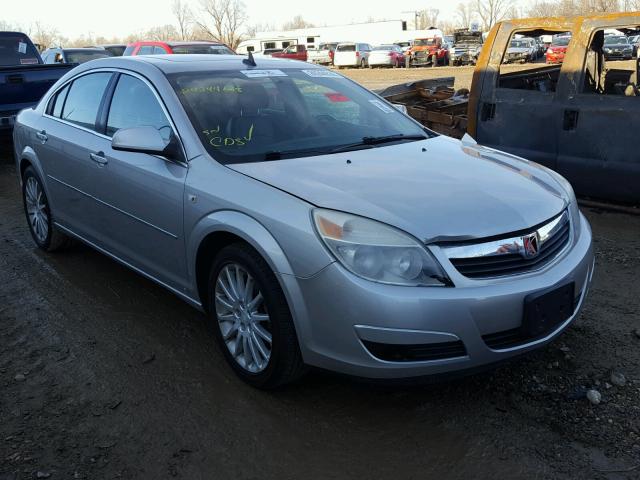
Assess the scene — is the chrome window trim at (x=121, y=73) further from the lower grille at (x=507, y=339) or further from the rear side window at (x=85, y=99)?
the lower grille at (x=507, y=339)

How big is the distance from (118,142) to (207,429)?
5.31 feet

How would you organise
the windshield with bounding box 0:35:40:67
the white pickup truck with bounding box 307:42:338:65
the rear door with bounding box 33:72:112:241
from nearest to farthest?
the rear door with bounding box 33:72:112:241 → the windshield with bounding box 0:35:40:67 → the white pickup truck with bounding box 307:42:338:65

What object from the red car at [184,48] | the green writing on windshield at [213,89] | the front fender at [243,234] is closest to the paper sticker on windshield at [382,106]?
the green writing on windshield at [213,89]

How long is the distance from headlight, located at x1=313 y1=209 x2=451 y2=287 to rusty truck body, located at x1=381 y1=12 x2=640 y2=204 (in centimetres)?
372

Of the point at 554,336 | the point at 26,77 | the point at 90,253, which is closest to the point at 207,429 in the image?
the point at 554,336

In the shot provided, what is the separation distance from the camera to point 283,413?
3133 mm

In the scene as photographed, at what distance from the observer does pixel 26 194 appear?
18.7ft

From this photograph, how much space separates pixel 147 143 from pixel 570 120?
4020mm

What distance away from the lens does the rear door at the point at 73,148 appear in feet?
14.7

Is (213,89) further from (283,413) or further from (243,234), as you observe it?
(283,413)

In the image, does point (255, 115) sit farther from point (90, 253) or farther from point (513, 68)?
point (513, 68)

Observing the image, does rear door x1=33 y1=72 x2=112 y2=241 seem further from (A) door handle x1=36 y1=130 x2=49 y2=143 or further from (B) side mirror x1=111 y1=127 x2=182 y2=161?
(B) side mirror x1=111 y1=127 x2=182 y2=161

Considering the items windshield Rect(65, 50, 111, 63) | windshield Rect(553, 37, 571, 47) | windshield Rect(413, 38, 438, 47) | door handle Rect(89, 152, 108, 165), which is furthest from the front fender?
windshield Rect(413, 38, 438, 47)

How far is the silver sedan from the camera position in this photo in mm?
2750
